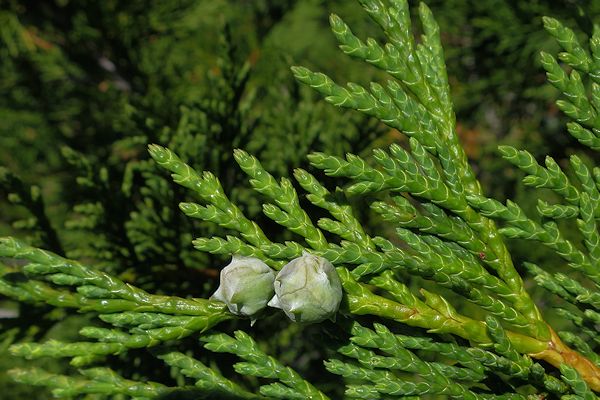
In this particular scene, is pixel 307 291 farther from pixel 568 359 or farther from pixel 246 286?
pixel 568 359

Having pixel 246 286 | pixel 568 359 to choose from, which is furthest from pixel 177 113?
pixel 568 359

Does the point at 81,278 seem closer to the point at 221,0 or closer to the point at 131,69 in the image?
the point at 131,69

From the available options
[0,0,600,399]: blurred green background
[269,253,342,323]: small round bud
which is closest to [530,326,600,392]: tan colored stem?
[269,253,342,323]: small round bud

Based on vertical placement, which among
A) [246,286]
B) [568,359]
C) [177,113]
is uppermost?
[246,286]

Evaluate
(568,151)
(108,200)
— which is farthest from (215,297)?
(568,151)

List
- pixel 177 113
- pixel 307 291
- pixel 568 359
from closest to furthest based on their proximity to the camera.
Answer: pixel 307 291
pixel 568 359
pixel 177 113

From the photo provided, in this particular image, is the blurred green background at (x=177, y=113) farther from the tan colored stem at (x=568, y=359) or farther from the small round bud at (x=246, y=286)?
the tan colored stem at (x=568, y=359)
